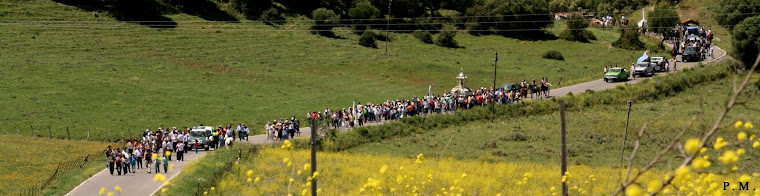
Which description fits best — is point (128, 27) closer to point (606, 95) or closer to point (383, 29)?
point (383, 29)

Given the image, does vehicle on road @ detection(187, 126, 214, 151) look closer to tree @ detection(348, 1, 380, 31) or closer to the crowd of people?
the crowd of people

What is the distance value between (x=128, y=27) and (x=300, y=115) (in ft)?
113

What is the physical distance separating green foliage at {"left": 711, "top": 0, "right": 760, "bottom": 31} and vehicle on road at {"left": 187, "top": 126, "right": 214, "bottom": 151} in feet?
189

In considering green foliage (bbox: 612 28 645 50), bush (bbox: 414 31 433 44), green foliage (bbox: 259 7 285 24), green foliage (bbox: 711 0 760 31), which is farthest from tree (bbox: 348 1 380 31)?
green foliage (bbox: 711 0 760 31)

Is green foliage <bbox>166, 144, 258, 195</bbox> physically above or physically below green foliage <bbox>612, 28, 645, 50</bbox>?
below

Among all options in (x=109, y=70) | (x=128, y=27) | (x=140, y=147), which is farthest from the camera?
(x=128, y=27)

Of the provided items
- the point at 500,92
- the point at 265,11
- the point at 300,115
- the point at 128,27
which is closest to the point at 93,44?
the point at 128,27

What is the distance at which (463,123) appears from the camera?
51.4 metres

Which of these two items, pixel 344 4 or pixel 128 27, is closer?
pixel 128 27

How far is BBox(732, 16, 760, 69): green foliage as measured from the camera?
66500 mm

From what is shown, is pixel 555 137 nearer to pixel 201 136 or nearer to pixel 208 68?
pixel 201 136

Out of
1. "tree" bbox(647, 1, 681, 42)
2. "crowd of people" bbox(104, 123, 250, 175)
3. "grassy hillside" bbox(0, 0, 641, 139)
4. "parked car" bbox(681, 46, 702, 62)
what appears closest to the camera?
"crowd of people" bbox(104, 123, 250, 175)

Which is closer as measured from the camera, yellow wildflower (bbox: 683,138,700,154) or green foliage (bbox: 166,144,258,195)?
yellow wildflower (bbox: 683,138,700,154)

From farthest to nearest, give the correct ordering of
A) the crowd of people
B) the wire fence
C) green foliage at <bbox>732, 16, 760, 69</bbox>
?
green foliage at <bbox>732, 16, 760, 69</bbox>, the crowd of people, the wire fence
